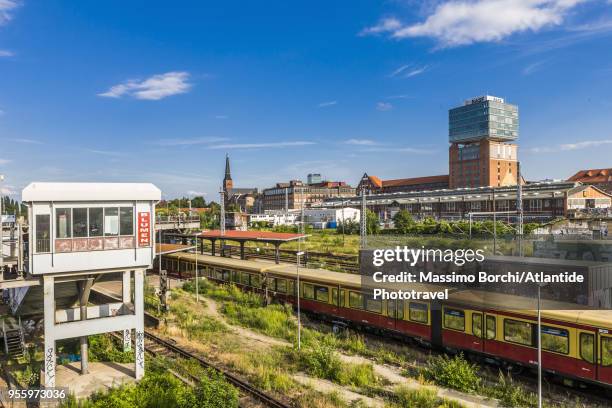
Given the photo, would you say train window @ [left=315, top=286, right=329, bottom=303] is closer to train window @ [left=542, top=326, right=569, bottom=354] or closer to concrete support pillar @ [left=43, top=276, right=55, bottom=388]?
train window @ [left=542, top=326, right=569, bottom=354]

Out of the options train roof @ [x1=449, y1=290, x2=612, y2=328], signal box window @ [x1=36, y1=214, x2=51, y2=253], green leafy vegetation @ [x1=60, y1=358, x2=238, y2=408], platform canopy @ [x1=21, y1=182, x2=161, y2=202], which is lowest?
green leafy vegetation @ [x1=60, y1=358, x2=238, y2=408]

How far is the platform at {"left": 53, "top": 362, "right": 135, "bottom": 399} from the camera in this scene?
14336 millimetres

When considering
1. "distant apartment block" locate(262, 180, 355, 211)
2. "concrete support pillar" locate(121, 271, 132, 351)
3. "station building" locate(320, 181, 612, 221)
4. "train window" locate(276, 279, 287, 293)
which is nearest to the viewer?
"concrete support pillar" locate(121, 271, 132, 351)

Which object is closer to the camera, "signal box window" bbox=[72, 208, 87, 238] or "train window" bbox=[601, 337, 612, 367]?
"train window" bbox=[601, 337, 612, 367]

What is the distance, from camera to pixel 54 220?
13750mm

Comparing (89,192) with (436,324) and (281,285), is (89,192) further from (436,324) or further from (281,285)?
(436,324)

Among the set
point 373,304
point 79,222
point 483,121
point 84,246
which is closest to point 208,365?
point 84,246

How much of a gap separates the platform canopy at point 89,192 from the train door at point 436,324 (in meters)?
10.6

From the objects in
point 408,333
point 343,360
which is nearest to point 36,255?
point 343,360

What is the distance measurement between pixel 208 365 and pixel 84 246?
5.99 metres

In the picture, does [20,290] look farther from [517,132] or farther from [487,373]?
[517,132]

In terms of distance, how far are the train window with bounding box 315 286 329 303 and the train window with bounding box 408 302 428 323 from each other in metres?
4.70

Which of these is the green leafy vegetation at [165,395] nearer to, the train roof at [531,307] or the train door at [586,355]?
the train roof at [531,307]

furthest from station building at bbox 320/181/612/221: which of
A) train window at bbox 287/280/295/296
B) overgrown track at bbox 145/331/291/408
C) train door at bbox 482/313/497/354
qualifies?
overgrown track at bbox 145/331/291/408
